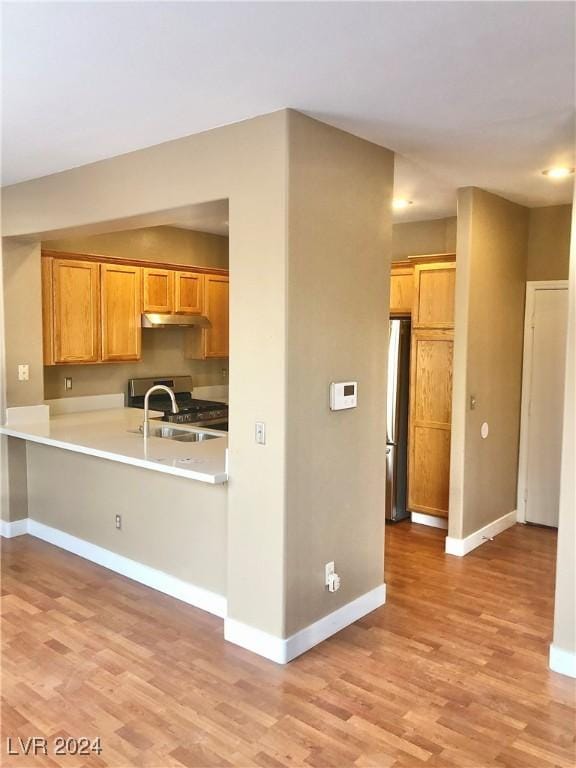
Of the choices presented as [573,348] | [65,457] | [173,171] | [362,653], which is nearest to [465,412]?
[573,348]

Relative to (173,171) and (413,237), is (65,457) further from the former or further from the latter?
(413,237)

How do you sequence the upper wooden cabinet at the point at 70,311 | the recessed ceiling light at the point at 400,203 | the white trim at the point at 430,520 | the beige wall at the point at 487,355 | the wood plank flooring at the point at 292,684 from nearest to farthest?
the wood plank flooring at the point at 292,684
the beige wall at the point at 487,355
the recessed ceiling light at the point at 400,203
the upper wooden cabinet at the point at 70,311
the white trim at the point at 430,520

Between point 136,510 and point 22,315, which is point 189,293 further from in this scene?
point 136,510

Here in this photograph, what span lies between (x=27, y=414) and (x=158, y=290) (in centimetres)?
168

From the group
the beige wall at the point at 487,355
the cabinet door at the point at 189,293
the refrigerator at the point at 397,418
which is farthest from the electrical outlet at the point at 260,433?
the cabinet door at the point at 189,293

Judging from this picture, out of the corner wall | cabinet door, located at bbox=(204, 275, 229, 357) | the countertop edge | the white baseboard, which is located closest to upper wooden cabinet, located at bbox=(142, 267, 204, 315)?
cabinet door, located at bbox=(204, 275, 229, 357)

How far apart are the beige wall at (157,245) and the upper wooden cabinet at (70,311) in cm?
26

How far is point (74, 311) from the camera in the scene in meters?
5.13

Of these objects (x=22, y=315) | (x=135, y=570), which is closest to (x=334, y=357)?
(x=135, y=570)

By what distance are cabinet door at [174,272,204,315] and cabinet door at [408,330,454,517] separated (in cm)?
225

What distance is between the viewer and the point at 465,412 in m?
4.59

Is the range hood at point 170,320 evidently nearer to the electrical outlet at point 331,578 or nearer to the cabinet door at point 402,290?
the cabinet door at point 402,290

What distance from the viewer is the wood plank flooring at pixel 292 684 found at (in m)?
2.44

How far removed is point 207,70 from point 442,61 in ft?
2.97
